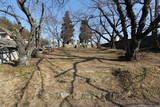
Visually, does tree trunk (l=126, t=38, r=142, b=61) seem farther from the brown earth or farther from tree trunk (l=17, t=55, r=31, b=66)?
tree trunk (l=17, t=55, r=31, b=66)

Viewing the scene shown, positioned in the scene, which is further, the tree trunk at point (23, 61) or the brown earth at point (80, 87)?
the tree trunk at point (23, 61)

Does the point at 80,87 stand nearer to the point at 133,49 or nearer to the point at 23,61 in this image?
the point at 23,61

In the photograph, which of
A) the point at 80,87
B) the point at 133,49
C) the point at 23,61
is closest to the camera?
the point at 80,87

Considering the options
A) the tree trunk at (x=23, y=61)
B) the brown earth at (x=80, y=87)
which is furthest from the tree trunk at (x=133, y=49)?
the tree trunk at (x=23, y=61)

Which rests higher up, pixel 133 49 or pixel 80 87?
pixel 133 49

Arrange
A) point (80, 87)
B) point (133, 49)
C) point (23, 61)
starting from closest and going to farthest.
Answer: point (80, 87) < point (23, 61) < point (133, 49)

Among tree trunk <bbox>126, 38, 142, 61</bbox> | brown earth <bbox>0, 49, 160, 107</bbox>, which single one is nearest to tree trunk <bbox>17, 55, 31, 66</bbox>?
brown earth <bbox>0, 49, 160, 107</bbox>

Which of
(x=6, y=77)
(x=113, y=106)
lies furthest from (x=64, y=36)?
(x=113, y=106)

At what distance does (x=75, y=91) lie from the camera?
4.48 metres

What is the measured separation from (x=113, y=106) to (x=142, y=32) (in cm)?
453

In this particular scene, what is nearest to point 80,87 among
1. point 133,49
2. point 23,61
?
point 23,61

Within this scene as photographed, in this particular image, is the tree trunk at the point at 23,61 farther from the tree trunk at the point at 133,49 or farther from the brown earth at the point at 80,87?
the tree trunk at the point at 133,49

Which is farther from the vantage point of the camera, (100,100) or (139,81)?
(139,81)

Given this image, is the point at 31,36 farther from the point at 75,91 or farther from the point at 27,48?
the point at 75,91
